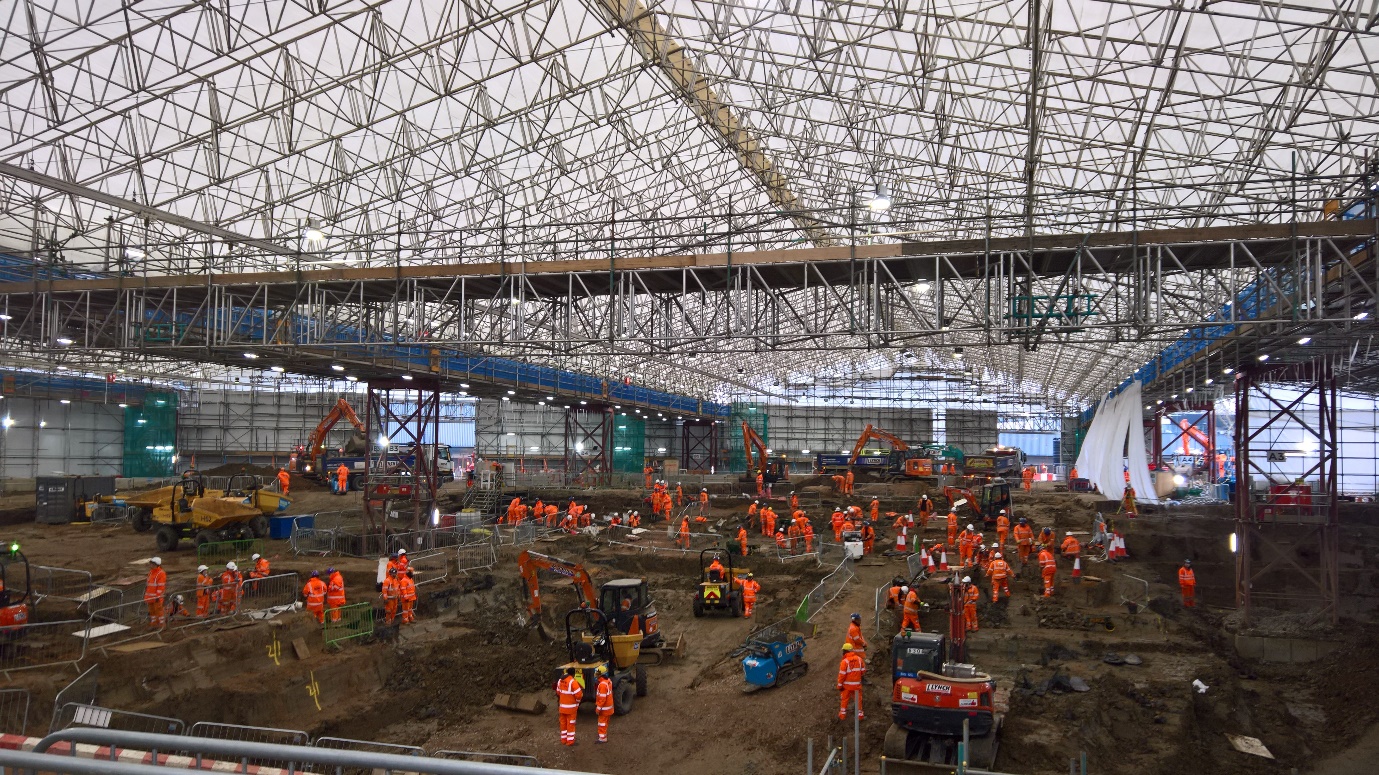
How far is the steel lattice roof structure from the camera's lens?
1942cm

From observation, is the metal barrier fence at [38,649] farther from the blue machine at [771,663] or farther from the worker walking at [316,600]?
the blue machine at [771,663]

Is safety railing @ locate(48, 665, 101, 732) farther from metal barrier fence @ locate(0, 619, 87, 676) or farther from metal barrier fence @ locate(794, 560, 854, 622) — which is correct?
metal barrier fence @ locate(794, 560, 854, 622)

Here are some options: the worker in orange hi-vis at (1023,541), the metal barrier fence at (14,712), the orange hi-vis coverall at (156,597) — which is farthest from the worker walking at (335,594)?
the worker in orange hi-vis at (1023,541)

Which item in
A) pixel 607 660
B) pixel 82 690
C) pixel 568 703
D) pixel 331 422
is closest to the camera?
pixel 568 703

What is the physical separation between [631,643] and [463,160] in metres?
18.0

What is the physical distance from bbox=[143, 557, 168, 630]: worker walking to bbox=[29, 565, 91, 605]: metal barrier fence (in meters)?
2.03

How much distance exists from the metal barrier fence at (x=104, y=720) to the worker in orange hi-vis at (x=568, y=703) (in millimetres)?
5531

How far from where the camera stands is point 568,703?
45.0ft

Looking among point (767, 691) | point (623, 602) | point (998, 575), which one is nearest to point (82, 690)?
point (623, 602)

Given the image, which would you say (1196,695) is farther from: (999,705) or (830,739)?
(830,739)

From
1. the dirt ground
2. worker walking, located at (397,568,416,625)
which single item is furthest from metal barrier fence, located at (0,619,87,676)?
worker walking, located at (397,568,416,625)

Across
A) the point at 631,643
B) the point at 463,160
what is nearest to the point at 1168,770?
the point at 631,643

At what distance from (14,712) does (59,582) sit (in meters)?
11.0

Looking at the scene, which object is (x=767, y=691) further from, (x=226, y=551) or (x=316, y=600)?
(x=226, y=551)
